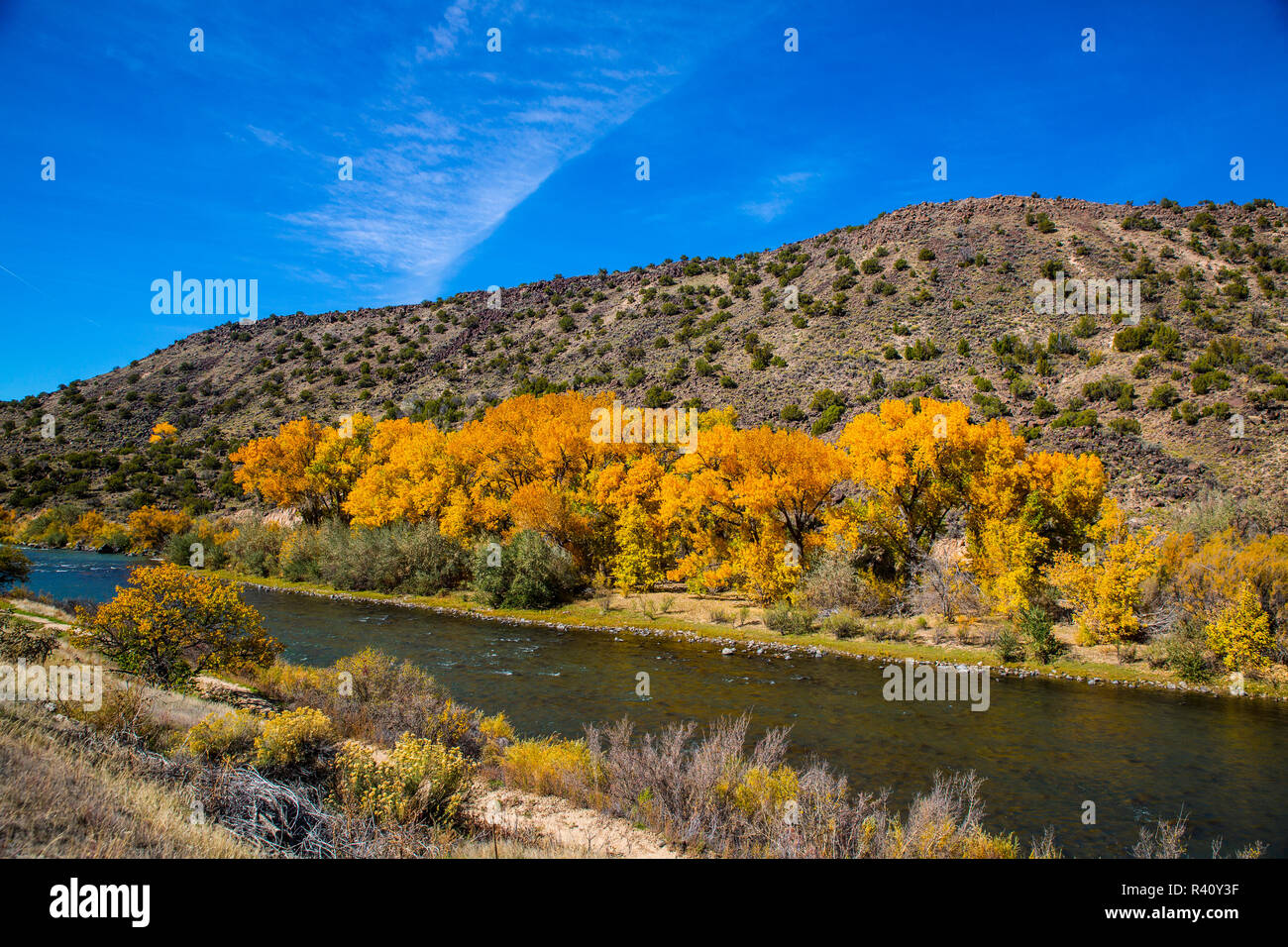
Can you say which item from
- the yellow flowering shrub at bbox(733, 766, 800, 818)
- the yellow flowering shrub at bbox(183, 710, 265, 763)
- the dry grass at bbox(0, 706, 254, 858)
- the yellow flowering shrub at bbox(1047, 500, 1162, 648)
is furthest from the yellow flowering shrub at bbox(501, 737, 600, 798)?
the yellow flowering shrub at bbox(1047, 500, 1162, 648)

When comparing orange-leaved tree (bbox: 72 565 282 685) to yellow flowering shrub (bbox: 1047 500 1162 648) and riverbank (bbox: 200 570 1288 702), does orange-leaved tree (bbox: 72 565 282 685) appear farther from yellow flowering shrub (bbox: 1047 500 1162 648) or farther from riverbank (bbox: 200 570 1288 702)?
yellow flowering shrub (bbox: 1047 500 1162 648)

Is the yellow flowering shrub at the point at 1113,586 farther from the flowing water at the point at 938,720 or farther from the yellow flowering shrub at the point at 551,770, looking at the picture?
the yellow flowering shrub at the point at 551,770

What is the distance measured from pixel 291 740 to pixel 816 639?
71.4ft

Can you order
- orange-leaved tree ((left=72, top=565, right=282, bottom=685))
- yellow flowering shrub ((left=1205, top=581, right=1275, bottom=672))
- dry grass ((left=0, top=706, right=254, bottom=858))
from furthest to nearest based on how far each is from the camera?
yellow flowering shrub ((left=1205, top=581, right=1275, bottom=672)), orange-leaved tree ((left=72, top=565, right=282, bottom=685)), dry grass ((left=0, top=706, right=254, bottom=858))

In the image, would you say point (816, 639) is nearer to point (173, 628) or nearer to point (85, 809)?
point (173, 628)

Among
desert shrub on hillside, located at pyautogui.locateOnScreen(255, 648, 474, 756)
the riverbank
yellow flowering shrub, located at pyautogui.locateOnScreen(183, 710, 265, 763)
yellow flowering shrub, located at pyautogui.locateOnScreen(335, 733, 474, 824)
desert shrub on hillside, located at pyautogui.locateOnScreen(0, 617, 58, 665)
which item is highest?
desert shrub on hillside, located at pyautogui.locateOnScreen(0, 617, 58, 665)

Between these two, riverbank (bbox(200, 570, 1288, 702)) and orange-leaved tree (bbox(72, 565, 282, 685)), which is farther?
riverbank (bbox(200, 570, 1288, 702))

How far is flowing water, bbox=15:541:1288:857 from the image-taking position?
1280 centimetres

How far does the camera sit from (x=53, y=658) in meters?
14.7

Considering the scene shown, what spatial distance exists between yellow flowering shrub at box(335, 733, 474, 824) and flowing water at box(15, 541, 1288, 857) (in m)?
6.91

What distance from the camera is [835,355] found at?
6053cm

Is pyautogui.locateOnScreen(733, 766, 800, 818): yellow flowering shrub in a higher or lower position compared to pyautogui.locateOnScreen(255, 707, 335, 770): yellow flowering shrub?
lower
